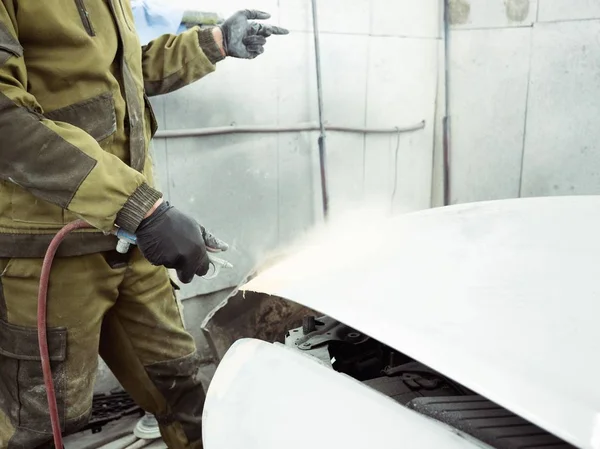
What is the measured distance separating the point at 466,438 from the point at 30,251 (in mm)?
1197

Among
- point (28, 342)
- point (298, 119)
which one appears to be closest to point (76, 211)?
point (28, 342)

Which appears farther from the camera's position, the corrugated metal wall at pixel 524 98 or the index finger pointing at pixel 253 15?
the corrugated metal wall at pixel 524 98

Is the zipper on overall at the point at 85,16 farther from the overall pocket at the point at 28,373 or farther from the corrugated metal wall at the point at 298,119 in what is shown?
the corrugated metal wall at the point at 298,119

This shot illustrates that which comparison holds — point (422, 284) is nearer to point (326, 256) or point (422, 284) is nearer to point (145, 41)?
point (326, 256)

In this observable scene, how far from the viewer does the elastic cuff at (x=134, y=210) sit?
1366mm

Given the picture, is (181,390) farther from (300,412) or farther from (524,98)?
(524,98)

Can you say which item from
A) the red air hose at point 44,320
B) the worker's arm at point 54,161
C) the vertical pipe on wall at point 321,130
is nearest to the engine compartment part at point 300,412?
the worker's arm at point 54,161

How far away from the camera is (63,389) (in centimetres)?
160

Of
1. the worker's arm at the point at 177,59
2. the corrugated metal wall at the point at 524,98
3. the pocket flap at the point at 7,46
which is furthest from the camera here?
the corrugated metal wall at the point at 524,98

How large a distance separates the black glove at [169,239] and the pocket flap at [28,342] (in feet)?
1.31

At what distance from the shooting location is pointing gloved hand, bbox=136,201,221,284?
4.54 feet

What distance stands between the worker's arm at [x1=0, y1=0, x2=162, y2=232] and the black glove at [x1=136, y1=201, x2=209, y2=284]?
0.11 feet

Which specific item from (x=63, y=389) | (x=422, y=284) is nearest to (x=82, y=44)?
(x=63, y=389)

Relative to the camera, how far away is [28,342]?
5.10ft
